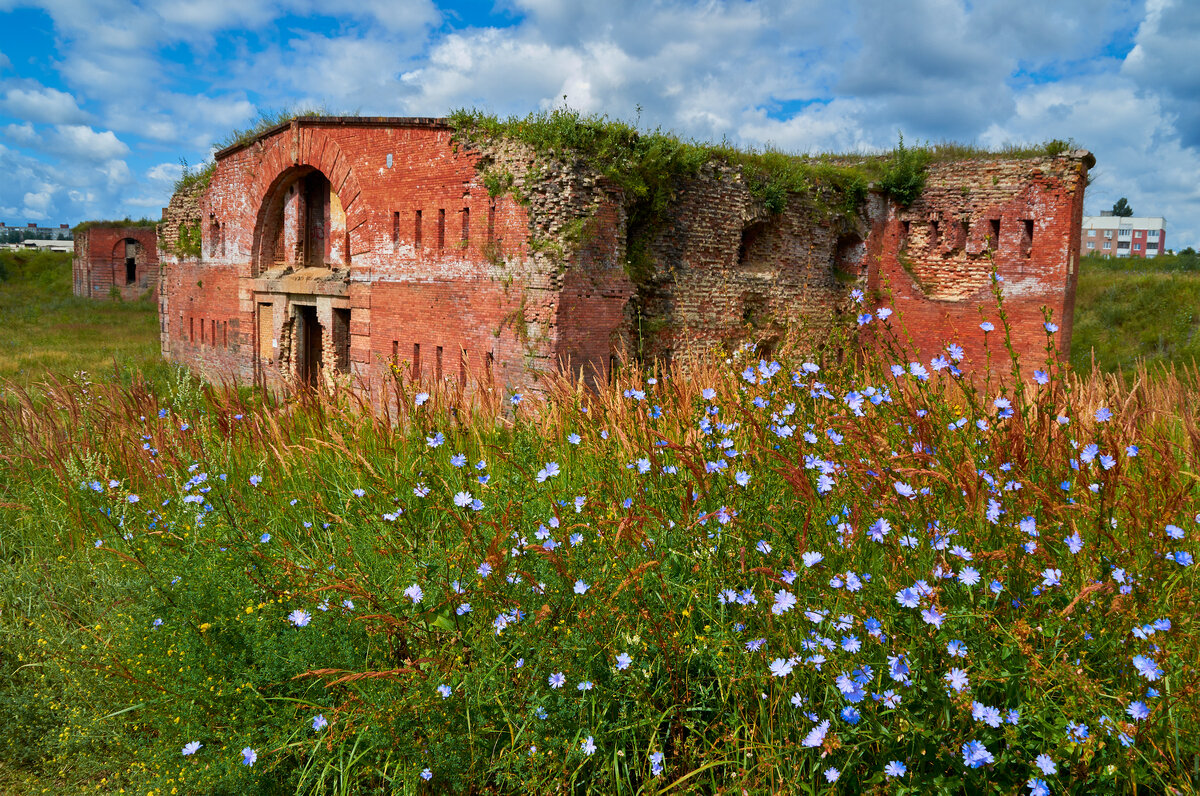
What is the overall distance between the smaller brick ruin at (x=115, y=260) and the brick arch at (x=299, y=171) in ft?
81.9

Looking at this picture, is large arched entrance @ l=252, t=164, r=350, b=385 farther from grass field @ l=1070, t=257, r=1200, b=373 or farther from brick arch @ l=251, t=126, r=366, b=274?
grass field @ l=1070, t=257, r=1200, b=373

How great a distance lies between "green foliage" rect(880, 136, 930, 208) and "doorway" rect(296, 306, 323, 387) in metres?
11.6

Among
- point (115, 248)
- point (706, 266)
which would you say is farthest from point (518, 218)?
point (115, 248)

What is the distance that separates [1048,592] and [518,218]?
8908 millimetres

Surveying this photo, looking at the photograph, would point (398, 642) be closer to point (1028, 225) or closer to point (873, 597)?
point (873, 597)

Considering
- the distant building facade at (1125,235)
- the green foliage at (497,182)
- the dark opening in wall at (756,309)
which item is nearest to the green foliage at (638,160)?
the green foliage at (497,182)

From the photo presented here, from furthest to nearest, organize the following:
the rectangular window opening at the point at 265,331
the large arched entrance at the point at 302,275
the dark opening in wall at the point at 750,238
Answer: the rectangular window opening at the point at 265,331 < the large arched entrance at the point at 302,275 < the dark opening in wall at the point at 750,238

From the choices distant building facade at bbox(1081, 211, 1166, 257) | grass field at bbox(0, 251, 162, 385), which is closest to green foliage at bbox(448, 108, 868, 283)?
grass field at bbox(0, 251, 162, 385)

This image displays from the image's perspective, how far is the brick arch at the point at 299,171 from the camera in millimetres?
12641

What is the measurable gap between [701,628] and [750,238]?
11369 mm

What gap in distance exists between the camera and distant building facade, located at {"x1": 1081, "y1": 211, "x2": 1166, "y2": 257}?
98500 millimetres

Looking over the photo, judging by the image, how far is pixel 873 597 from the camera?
2223 millimetres

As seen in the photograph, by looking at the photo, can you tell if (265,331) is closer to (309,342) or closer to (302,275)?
(309,342)

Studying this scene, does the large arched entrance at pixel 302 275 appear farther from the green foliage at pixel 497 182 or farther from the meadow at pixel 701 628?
the meadow at pixel 701 628
